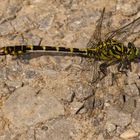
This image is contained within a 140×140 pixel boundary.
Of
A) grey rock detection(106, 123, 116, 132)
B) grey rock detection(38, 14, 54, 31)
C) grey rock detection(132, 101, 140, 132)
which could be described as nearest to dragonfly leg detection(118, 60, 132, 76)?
grey rock detection(132, 101, 140, 132)

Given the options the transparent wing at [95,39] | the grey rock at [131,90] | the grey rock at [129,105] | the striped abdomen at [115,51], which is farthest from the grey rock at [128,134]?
the transparent wing at [95,39]

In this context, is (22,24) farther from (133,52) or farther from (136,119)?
(136,119)

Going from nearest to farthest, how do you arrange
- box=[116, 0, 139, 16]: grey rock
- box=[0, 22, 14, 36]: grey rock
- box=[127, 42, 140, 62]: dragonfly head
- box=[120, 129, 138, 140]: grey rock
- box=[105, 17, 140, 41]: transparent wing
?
1. box=[120, 129, 138, 140]: grey rock
2. box=[127, 42, 140, 62]: dragonfly head
3. box=[105, 17, 140, 41]: transparent wing
4. box=[0, 22, 14, 36]: grey rock
5. box=[116, 0, 139, 16]: grey rock

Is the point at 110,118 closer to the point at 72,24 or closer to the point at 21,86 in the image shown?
the point at 21,86

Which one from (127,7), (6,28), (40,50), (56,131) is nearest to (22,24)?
(6,28)

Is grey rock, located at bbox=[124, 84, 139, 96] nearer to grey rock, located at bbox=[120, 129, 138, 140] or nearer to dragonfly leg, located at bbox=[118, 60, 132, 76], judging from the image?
dragonfly leg, located at bbox=[118, 60, 132, 76]

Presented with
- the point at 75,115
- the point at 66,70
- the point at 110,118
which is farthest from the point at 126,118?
the point at 66,70

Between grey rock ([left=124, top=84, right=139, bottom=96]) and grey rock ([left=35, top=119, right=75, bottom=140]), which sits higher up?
grey rock ([left=124, top=84, right=139, bottom=96])
